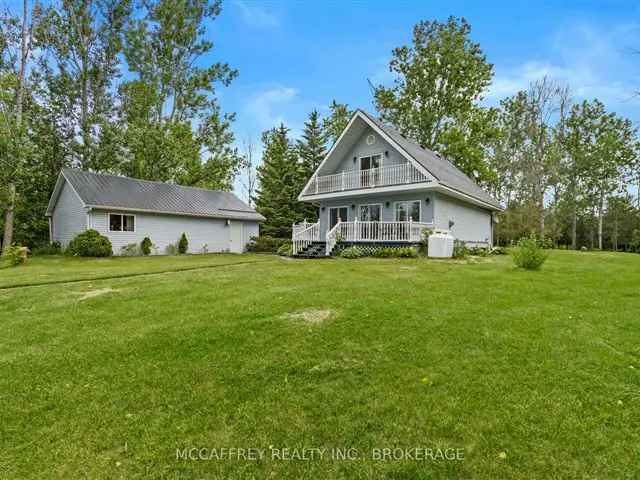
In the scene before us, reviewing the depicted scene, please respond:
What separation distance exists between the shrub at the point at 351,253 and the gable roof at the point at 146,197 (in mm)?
11403

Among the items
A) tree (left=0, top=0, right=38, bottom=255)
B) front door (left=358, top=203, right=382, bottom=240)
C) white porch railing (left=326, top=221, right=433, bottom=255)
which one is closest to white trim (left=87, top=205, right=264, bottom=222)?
tree (left=0, top=0, right=38, bottom=255)

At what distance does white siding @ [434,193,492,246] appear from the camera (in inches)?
640

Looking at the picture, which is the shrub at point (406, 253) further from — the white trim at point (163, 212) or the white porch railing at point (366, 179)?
the white trim at point (163, 212)

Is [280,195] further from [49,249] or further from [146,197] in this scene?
[49,249]

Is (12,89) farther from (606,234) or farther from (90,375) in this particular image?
(606,234)

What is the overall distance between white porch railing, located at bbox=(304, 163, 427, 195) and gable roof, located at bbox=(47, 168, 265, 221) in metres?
7.45

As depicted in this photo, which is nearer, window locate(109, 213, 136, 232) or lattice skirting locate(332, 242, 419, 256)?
lattice skirting locate(332, 242, 419, 256)

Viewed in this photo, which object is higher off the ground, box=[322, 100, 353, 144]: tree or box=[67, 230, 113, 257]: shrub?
box=[322, 100, 353, 144]: tree

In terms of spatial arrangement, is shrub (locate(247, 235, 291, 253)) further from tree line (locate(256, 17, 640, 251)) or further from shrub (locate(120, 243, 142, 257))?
shrub (locate(120, 243, 142, 257))

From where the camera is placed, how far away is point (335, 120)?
30.6m

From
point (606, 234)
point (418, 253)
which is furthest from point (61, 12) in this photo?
point (606, 234)

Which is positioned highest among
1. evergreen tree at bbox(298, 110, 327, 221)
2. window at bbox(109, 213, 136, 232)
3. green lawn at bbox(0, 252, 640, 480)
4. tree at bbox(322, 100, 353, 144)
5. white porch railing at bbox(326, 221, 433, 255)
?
tree at bbox(322, 100, 353, 144)

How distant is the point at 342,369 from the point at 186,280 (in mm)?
6289

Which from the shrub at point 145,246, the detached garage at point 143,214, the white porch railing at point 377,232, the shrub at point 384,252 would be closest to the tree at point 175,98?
the detached garage at point 143,214
